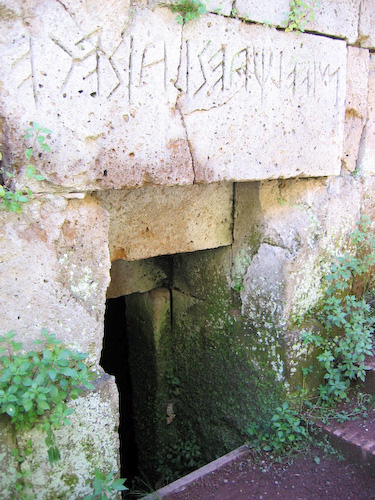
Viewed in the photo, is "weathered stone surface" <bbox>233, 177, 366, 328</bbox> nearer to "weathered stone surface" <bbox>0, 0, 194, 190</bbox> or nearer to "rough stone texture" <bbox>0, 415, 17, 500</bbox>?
"weathered stone surface" <bbox>0, 0, 194, 190</bbox>

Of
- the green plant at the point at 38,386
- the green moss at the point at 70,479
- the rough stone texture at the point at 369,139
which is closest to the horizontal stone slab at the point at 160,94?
the rough stone texture at the point at 369,139

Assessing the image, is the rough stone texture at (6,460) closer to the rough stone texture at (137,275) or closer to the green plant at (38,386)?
the green plant at (38,386)

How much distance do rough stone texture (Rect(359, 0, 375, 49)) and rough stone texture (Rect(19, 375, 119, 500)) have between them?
7.10 feet

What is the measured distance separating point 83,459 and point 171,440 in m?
1.57

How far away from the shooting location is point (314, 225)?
8.00ft

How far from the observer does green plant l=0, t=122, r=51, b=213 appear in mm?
1421

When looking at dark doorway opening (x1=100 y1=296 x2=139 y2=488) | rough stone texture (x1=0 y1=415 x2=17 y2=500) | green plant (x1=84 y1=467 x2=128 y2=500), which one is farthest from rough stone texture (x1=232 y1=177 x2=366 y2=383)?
rough stone texture (x1=0 y1=415 x2=17 y2=500)

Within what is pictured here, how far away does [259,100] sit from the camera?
6.67ft

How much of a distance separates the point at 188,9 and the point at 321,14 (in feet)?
2.80

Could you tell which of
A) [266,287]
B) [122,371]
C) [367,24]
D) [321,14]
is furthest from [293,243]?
[122,371]

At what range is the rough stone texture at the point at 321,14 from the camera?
76.2 inches

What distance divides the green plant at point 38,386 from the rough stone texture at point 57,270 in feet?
0.23

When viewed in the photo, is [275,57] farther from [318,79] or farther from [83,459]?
[83,459]

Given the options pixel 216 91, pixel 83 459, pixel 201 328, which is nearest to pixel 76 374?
pixel 83 459
